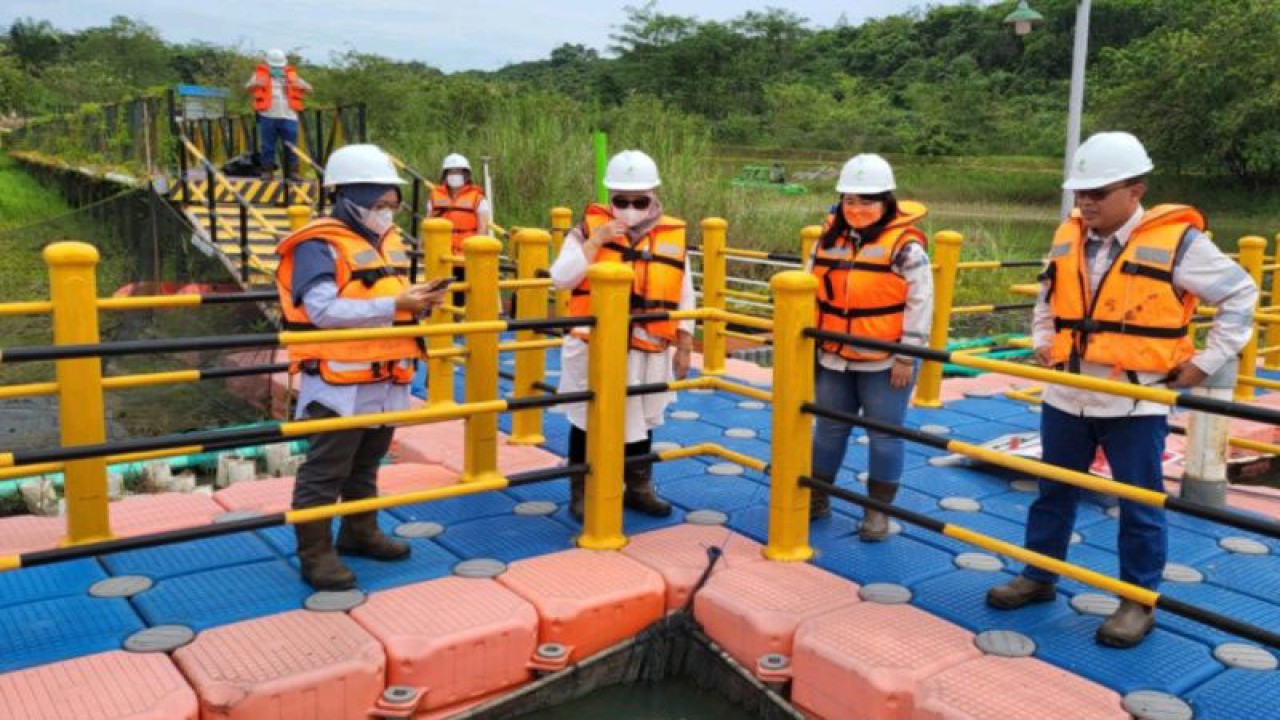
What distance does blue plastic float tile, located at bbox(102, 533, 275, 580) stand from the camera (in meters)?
3.91

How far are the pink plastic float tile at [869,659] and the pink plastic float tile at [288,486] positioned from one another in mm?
2103

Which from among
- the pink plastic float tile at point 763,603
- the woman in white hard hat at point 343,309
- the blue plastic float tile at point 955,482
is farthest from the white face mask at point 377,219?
the blue plastic float tile at point 955,482

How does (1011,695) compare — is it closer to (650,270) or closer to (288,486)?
(650,270)

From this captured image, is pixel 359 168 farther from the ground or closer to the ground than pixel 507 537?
farther from the ground

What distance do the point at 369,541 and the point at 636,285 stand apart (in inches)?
61.5

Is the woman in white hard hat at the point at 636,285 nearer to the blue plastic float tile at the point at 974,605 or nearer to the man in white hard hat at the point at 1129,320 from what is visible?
the blue plastic float tile at the point at 974,605

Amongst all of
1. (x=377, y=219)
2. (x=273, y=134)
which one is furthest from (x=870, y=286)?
(x=273, y=134)

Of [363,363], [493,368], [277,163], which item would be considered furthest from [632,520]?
[277,163]

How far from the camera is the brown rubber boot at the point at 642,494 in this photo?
15.7 feet

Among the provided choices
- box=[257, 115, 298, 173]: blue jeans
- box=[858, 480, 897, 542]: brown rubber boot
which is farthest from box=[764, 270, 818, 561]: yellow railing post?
box=[257, 115, 298, 173]: blue jeans

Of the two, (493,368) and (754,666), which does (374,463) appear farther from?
(754,666)

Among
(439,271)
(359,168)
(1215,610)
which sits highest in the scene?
(359,168)

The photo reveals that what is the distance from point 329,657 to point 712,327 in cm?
475

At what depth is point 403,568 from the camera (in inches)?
159
